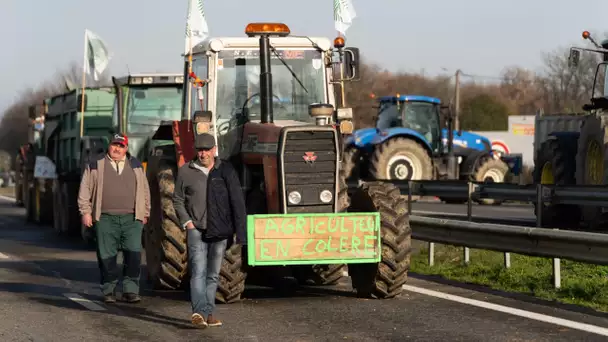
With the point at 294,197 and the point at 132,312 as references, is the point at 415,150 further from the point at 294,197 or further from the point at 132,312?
the point at 132,312

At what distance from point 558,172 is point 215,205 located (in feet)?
38.9

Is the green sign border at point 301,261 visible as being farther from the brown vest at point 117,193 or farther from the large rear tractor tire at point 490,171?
the large rear tractor tire at point 490,171

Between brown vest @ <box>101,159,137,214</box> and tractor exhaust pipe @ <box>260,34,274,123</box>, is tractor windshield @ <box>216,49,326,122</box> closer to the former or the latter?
tractor exhaust pipe @ <box>260,34,274,123</box>

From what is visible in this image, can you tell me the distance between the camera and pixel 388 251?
12359 mm

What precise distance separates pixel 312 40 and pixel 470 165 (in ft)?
63.4

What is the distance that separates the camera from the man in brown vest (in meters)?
12.8

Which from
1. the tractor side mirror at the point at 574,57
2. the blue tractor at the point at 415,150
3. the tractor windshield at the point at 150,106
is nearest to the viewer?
the tractor side mirror at the point at 574,57

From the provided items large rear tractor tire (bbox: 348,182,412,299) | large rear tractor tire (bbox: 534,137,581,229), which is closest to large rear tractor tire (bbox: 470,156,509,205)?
large rear tractor tire (bbox: 534,137,581,229)

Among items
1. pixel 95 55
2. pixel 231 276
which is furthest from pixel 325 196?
pixel 95 55

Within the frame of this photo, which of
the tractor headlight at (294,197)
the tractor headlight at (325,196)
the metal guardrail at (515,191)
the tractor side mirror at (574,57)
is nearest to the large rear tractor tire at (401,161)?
the metal guardrail at (515,191)

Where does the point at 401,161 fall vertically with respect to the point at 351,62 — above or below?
below

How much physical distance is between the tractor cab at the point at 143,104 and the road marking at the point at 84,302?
9.77 m

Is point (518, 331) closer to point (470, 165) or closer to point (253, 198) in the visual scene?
point (253, 198)

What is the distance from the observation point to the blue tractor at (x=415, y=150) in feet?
97.7
